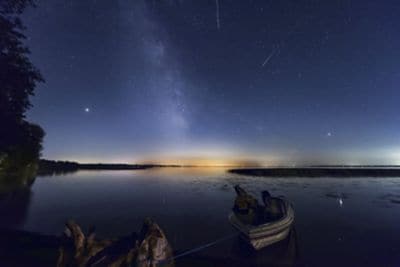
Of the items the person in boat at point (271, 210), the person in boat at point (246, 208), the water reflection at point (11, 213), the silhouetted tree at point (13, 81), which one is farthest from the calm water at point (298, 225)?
the silhouetted tree at point (13, 81)

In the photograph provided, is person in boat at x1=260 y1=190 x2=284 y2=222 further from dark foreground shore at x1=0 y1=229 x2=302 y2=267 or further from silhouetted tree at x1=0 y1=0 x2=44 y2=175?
silhouetted tree at x1=0 y1=0 x2=44 y2=175

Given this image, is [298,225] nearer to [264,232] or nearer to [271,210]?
[271,210]

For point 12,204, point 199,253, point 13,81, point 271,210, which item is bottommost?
point 199,253

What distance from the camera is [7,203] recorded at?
114ft

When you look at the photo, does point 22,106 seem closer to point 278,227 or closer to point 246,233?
point 246,233

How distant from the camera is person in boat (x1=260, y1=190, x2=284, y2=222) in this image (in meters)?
19.4

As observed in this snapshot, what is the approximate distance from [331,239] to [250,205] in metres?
6.83

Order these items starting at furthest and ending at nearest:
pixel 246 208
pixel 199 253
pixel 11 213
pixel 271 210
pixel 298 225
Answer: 1. pixel 11 213
2. pixel 298 225
3. pixel 271 210
4. pixel 246 208
5. pixel 199 253

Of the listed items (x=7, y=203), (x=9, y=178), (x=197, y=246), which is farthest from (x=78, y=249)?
(x=9, y=178)

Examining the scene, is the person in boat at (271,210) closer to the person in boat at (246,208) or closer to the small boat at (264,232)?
the person in boat at (246,208)

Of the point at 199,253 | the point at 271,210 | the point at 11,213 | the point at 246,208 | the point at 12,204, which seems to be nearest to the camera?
the point at 199,253

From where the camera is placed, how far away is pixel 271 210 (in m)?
20.1

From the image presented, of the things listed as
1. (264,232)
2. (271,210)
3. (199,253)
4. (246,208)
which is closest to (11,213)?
(199,253)

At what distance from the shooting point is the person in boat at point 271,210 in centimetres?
1939
